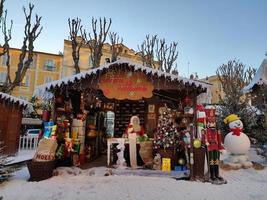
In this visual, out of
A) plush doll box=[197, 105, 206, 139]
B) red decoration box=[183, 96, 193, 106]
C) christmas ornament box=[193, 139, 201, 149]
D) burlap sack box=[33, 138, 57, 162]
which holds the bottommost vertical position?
burlap sack box=[33, 138, 57, 162]

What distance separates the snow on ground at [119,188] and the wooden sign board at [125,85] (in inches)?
88.8

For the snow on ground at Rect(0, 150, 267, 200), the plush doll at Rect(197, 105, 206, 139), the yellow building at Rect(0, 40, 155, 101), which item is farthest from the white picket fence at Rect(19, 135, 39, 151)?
the yellow building at Rect(0, 40, 155, 101)

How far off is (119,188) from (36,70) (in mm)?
31937

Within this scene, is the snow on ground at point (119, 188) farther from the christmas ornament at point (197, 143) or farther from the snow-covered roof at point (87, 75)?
the snow-covered roof at point (87, 75)

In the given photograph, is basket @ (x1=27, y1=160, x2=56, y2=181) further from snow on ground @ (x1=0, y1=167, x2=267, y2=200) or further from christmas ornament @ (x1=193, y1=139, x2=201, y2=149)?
christmas ornament @ (x1=193, y1=139, x2=201, y2=149)

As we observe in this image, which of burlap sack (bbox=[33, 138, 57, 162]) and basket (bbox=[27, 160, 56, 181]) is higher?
burlap sack (bbox=[33, 138, 57, 162])

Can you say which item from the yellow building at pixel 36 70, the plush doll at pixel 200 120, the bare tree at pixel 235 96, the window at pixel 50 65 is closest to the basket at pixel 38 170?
the plush doll at pixel 200 120

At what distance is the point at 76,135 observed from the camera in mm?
8695

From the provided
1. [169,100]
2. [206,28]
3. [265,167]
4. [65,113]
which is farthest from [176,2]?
[265,167]

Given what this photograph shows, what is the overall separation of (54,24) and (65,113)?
5200 mm

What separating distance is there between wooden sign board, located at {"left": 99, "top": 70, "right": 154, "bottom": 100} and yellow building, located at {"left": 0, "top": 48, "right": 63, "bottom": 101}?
28836 mm

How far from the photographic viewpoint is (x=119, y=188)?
19.9 feet

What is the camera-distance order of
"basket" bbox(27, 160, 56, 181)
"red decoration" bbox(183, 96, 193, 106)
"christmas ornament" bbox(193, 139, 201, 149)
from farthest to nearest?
"red decoration" bbox(183, 96, 193, 106) < "christmas ornament" bbox(193, 139, 201, 149) < "basket" bbox(27, 160, 56, 181)

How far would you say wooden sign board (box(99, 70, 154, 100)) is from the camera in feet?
25.5
